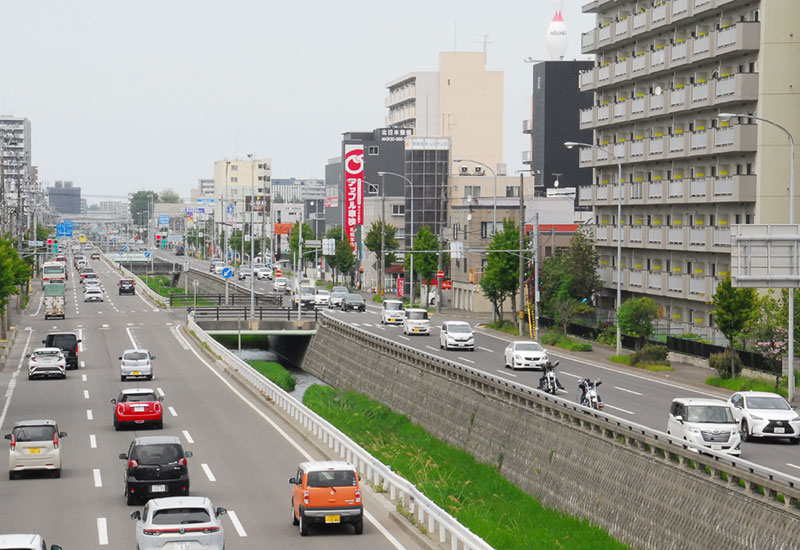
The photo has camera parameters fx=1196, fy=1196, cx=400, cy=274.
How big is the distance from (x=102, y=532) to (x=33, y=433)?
7.75 metres

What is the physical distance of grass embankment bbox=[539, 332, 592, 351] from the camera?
6562 centimetres

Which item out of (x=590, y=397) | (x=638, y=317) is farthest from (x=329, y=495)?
(x=638, y=317)

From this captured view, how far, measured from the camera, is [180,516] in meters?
20.9

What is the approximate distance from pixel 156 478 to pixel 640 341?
38600 mm

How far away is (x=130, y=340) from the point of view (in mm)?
78250

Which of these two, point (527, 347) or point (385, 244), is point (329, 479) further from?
point (385, 244)

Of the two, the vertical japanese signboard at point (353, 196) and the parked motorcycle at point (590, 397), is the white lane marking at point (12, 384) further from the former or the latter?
the vertical japanese signboard at point (353, 196)

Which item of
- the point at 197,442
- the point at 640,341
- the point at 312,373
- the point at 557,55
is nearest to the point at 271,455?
the point at 197,442

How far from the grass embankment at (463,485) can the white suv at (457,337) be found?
309 inches

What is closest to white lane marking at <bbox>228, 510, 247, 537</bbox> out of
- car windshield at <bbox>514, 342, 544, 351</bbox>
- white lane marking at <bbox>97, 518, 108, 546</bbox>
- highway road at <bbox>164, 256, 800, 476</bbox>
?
white lane marking at <bbox>97, 518, 108, 546</bbox>

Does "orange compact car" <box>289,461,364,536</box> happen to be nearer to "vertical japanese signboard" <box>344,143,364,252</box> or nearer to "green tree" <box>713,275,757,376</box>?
"green tree" <box>713,275,757,376</box>

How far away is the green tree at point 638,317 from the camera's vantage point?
198 ft

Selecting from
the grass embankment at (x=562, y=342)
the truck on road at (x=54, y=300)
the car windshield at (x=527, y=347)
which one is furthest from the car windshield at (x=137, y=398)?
the truck on road at (x=54, y=300)

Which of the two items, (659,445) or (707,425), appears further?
(707,425)
